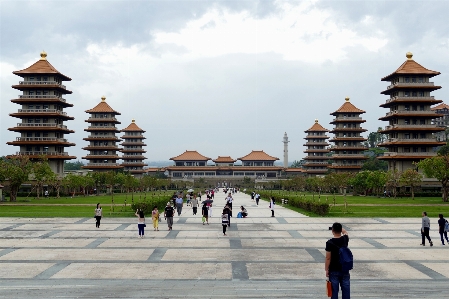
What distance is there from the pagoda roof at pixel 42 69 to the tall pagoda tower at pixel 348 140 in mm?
54902

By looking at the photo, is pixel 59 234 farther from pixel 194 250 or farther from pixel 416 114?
pixel 416 114

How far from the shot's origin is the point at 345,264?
8719 mm

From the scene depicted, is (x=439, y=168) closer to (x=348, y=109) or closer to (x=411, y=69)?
(x=411, y=69)

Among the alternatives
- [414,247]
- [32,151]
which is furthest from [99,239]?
[32,151]

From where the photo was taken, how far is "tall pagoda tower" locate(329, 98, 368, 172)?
99.8m

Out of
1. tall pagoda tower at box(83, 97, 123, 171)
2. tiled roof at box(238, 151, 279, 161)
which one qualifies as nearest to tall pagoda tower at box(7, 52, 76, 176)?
tall pagoda tower at box(83, 97, 123, 171)

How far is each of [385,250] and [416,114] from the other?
6100 centimetres

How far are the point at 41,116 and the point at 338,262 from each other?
73996mm

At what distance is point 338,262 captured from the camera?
8820 mm

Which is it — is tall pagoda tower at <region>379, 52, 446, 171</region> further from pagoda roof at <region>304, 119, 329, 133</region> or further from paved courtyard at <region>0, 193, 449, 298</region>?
paved courtyard at <region>0, 193, 449, 298</region>

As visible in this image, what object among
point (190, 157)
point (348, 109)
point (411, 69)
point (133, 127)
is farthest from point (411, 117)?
point (190, 157)

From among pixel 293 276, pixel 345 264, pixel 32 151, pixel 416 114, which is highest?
pixel 416 114

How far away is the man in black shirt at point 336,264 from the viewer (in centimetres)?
879

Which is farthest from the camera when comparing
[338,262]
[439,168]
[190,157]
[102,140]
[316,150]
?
[190,157]
